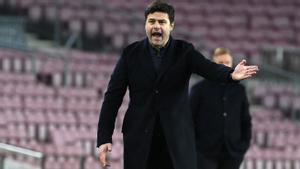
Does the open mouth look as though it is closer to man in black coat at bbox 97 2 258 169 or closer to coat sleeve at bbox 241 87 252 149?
man in black coat at bbox 97 2 258 169

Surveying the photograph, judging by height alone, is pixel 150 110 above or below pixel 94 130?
above

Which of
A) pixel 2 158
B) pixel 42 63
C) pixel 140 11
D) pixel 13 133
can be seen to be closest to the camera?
pixel 2 158

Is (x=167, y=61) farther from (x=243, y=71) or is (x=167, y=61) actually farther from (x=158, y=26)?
(x=243, y=71)

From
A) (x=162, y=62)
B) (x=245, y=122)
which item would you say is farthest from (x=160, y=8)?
(x=245, y=122)

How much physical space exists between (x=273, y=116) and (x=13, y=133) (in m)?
4.62

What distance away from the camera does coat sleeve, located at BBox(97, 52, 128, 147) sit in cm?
685

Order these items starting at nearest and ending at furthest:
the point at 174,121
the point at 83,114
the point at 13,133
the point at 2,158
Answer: the point at 174,121
the point at 2,158
the point at 13,133
the point at 83,114

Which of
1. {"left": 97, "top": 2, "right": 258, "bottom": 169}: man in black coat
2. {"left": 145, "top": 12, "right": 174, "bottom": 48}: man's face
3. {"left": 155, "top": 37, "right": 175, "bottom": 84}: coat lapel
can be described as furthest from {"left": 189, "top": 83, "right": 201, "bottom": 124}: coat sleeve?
{"left": 145, "top": 12, "right": 174, "bottom": 48}: man's face

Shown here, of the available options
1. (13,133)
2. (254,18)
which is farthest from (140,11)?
(13,133)

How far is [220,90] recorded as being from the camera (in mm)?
9539

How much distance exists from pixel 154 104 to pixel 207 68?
15.0 inches

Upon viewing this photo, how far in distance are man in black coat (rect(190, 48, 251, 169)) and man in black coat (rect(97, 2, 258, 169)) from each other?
2552 mm

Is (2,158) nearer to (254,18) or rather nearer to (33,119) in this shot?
(33,119)

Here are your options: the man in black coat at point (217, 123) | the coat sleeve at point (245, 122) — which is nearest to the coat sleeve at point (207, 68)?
the man in black coat at point (217, 123)
